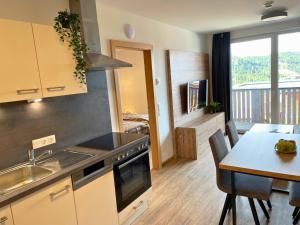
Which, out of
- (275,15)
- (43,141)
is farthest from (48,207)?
(275,15)

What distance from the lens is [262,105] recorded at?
5422mm

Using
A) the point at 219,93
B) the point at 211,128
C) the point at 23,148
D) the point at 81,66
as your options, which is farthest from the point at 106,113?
the point at 219,93

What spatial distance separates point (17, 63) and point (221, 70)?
4775 millimetres

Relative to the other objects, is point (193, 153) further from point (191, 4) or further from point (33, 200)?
point (33, 200)

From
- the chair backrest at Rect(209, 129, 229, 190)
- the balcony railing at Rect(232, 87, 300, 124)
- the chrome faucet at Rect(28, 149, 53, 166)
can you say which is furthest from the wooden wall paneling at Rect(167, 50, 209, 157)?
the chrome faucet at Rect(28, 149, 53, 166)

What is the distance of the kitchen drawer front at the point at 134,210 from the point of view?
7.48 feet

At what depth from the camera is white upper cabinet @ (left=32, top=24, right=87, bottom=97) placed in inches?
71.2

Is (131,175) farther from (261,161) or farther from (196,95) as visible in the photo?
(196,95)

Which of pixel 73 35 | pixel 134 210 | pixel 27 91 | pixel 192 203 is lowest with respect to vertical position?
pixel 192 203

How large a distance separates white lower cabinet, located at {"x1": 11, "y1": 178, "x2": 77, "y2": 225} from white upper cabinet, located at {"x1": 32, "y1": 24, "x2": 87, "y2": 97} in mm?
774

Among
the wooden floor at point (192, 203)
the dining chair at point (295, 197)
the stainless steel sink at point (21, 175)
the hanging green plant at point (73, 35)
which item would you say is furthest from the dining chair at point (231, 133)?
the stainless steel sink at point (21, 175)

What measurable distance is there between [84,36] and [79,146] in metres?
1.16

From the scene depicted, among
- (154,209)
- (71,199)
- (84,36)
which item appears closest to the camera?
(71,199)

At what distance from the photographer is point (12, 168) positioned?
1.83 meters
